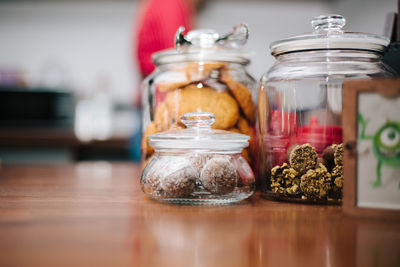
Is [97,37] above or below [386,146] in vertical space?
above

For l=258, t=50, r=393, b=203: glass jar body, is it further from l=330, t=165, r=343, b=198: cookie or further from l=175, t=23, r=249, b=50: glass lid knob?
l=175, t=23, r=249, b=50: glass lid knob

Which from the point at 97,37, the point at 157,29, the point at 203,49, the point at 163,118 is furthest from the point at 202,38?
the point at 97,37

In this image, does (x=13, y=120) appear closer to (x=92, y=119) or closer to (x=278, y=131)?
(x=92, y=119)

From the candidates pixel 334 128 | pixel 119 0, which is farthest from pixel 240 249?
pixel 119 0

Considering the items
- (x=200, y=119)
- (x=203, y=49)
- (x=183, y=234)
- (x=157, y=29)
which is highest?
(x=157, y=29)

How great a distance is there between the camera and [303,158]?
501mm

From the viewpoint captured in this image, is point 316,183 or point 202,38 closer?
point 316,183

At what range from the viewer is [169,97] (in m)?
0.61

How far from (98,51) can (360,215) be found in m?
3.16

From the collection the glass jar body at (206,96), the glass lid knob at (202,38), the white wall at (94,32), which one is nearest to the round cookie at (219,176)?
the glass jar body at (206,96)

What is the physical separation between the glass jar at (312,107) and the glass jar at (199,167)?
0.05m

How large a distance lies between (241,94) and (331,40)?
16cm

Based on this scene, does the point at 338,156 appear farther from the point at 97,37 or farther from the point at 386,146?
the point at 97,37

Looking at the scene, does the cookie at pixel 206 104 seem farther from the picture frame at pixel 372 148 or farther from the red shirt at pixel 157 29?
the red shirt at pixel 157 29
